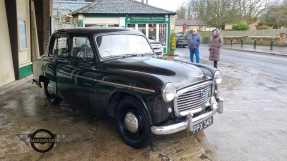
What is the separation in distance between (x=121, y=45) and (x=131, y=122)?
1.60 metres

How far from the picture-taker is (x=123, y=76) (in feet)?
15.3

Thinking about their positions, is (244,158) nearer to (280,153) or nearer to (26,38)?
(280,153)

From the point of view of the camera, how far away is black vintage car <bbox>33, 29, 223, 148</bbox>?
14.1 feet

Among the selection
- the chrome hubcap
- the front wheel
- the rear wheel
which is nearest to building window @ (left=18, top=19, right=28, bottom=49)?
the rear wheel

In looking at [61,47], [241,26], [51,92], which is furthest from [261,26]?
[61,47]

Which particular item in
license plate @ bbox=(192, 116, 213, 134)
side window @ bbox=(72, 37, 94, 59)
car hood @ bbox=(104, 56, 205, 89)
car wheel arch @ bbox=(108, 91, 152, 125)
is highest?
side window @ bbox=(72, 37, 94, 59)

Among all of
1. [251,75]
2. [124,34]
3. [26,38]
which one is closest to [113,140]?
[124,34]

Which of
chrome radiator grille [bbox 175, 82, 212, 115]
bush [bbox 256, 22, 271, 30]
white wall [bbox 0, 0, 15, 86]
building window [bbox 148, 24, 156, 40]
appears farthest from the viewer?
bush [bbox 256, 22, 271, 30]

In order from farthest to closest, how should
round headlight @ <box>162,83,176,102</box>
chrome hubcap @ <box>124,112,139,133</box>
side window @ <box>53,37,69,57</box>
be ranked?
side window @ <box>53,37,69,57</box>
chrome hubcap @ <box>124,112,139,133</box>
round headlight @ <box>162,83,176,102</box>

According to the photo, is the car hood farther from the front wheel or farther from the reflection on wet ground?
the reflection on wet ground

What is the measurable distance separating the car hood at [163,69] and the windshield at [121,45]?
10.6 inches

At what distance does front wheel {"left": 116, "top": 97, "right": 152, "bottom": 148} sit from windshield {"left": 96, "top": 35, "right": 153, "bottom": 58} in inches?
42.4

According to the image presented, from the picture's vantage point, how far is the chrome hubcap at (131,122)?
4617 millimetres

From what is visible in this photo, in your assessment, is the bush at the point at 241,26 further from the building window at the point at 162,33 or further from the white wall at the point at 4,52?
the white wall at the point at 4,52
